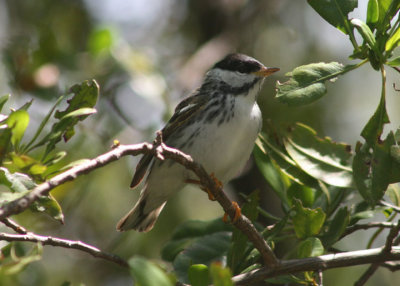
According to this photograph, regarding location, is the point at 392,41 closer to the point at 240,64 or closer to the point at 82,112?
the point at 82,112

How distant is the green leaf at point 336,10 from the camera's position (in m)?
2.17

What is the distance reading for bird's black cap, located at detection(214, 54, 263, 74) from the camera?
3.85 m

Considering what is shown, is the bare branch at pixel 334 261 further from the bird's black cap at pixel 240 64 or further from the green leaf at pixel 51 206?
the bird's black cap at pixel 240 64

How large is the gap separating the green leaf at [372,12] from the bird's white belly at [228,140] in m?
1.38

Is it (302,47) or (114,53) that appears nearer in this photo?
(114,53)

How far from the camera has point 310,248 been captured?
7.47ft

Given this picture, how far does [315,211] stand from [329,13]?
78 cm

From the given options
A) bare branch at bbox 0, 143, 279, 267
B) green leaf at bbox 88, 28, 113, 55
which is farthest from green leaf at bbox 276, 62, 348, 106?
green leaf at bbox 88, 28, 113, 55

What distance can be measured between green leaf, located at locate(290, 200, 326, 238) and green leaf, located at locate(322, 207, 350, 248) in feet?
0.18

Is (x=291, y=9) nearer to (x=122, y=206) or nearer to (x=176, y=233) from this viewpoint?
(x=122, y=206)

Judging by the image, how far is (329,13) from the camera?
2.16m

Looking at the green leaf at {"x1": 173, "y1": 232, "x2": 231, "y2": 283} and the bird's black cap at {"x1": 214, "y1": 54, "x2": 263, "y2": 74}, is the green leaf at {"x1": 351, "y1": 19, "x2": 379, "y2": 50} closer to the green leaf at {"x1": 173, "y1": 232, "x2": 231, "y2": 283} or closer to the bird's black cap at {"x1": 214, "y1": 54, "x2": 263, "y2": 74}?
the green leaf at {"x1": 173, "y1": 232, "x2": 231, "y2": 283}

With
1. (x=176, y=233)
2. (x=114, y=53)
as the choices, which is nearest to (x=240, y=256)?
(x=176, y=233)

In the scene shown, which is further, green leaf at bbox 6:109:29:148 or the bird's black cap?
the bird's black cap
